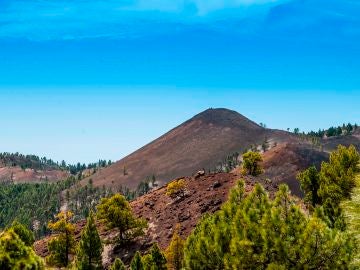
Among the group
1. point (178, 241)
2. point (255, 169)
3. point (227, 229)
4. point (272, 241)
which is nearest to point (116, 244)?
point (178, 241)

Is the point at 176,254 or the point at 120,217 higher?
the point at 120,217

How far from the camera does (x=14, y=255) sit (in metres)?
15.1

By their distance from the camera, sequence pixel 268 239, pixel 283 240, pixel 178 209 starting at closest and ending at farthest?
pixel 283 240, pixel 268 239, pixel 178 209

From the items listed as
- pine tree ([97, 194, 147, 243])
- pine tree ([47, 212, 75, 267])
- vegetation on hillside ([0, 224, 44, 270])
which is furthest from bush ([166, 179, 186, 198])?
vegetation on hillside ([0, 224, 44, 270])

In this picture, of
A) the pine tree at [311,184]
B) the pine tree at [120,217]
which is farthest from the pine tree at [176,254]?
the pine tree at [311,184]

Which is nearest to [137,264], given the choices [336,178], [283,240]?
[336,178]

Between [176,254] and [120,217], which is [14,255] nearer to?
[176,254]

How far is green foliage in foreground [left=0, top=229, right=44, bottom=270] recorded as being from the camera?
1491cm

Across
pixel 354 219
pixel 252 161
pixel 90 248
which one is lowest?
pixel 90 248

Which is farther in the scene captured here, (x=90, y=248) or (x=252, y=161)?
(x=252, y=161)

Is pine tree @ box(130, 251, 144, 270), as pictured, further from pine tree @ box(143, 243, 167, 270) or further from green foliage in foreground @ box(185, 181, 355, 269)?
green foliage in foreground @ box(185, 181, 355, 269)

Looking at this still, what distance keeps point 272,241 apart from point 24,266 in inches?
572

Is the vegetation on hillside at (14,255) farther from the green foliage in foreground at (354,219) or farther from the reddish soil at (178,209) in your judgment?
the reddish soil at (178,209)

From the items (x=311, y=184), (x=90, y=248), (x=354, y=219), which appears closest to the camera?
(x=354, y=219)
